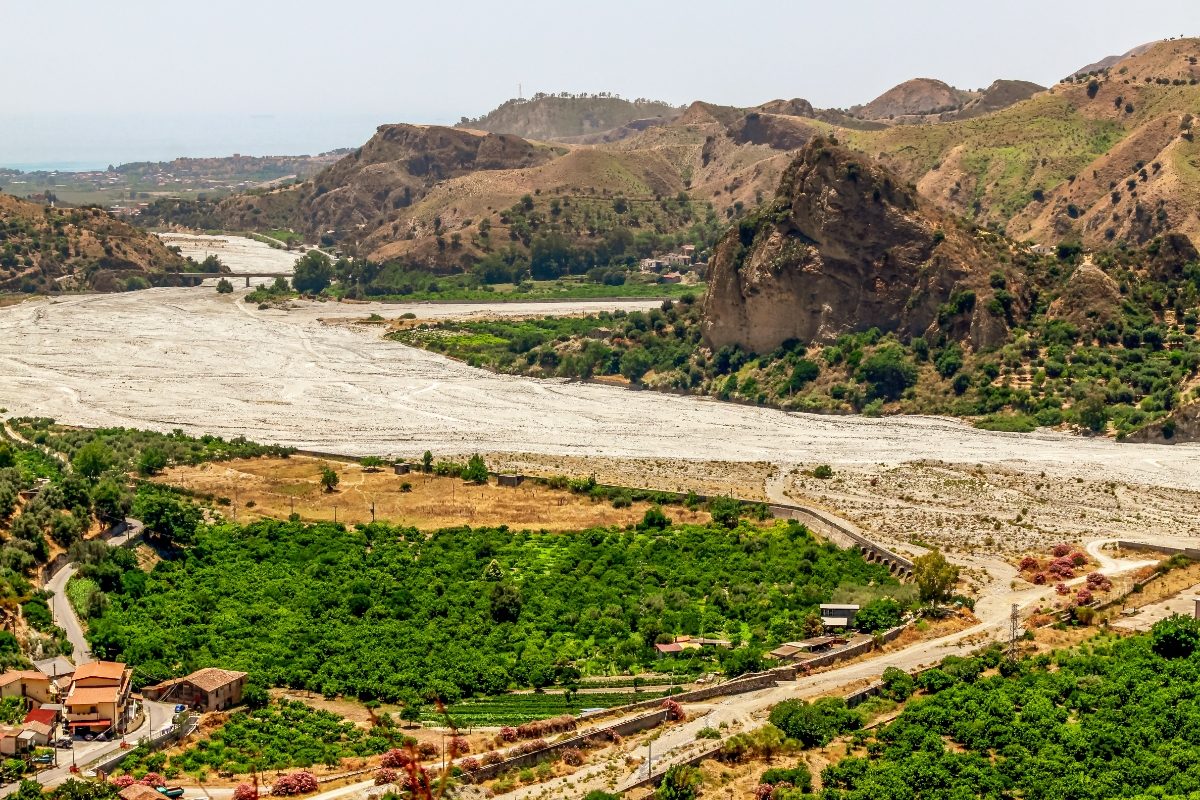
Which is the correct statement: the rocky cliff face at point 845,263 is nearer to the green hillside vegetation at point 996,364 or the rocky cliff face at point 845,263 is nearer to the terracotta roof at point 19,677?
the green hillside vegetation at point 996,364

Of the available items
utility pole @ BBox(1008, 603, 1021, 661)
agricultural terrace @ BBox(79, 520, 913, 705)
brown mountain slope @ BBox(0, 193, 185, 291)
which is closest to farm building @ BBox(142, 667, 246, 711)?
agricultural terrace @ BBox(79, 520, 913, 705)

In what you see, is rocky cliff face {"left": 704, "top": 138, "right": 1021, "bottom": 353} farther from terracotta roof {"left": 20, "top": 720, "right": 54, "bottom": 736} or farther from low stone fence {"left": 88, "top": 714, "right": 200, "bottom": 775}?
terracotta roof {"left": 20, "top": 720, "right": 54, "bottom": 736}

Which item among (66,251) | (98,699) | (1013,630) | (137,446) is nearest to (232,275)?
(66,251)

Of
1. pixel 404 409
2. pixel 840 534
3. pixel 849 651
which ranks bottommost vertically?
pixel 404 409

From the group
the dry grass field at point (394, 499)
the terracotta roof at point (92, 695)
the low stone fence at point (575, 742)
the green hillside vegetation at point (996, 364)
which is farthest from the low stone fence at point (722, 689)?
the green hillside vegetation at point (996, 364)

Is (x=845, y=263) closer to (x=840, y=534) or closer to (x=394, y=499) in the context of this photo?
(x=394, y=499)

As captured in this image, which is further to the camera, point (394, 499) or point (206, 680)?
point (394, 499)

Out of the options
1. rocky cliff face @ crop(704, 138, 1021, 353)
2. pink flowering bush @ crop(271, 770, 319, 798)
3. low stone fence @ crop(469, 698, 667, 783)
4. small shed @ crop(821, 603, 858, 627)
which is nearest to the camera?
pink flowering bush @ crop(271, 770, 319, 798)

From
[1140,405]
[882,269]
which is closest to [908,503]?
[1140,405]
